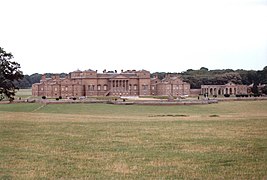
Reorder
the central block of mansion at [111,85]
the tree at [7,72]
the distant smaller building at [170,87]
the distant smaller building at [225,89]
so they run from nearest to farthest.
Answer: the tree at [7,72] < the central block of mansion at [111,85] < the distant smaller building at [170,87] < the distant smaller building at [225,89]

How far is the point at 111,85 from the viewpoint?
121 m

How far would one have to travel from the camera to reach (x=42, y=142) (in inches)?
762

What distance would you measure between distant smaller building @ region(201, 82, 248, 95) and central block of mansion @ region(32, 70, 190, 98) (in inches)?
288

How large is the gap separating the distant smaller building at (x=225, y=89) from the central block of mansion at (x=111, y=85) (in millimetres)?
7324

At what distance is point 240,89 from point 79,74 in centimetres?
4666

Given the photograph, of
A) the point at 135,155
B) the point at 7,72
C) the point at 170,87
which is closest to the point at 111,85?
the point at 170,87

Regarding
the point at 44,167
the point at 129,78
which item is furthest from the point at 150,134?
the point at 129,78

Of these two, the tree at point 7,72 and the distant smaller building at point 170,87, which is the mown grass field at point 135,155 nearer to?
the tree at point 7,72

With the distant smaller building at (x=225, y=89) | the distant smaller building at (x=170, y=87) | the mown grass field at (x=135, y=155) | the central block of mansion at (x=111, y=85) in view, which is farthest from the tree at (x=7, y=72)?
the distant smaller building at (x=225, y=89)

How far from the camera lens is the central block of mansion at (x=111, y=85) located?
116m

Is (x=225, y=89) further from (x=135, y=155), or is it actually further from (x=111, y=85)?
(x=135, y=155)

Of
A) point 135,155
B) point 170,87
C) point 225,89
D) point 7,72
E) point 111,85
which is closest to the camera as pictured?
point 135,155

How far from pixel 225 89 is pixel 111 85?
33.8 m

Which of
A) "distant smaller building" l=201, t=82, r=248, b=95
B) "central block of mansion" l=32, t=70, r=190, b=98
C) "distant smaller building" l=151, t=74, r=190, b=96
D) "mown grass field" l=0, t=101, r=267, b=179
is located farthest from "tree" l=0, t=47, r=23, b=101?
"distant smaller building" l=201, t=82, r=248, b=95
